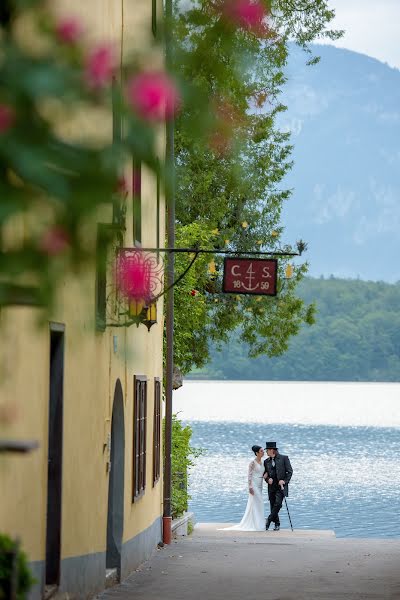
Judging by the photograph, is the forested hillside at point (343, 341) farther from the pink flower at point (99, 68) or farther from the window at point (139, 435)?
the pink flower at point (99, 68)

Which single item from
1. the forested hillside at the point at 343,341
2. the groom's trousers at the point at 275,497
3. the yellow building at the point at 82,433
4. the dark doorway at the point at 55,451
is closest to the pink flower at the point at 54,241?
the yellow building at the point at 82,433

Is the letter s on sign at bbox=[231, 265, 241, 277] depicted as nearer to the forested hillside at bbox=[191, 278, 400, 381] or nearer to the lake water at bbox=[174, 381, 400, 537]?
the lake water at bbox=[174, 381, 400, 537]

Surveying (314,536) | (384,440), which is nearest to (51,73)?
(314,536)

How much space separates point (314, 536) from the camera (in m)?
28.2

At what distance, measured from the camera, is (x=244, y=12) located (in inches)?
148

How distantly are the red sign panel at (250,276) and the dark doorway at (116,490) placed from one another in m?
2.57

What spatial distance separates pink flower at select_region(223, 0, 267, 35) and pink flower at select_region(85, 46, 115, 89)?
86 cm

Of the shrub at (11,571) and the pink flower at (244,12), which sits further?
the shrub at (11,571)

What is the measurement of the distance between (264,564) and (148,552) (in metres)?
1.76

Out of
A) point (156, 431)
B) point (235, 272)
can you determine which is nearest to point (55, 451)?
point (235, 272)

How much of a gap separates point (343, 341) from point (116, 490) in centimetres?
15824

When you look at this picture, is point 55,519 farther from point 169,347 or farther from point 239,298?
point 239,298

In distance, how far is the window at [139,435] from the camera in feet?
55.1

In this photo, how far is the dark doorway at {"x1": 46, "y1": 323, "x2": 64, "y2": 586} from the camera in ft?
35.4
